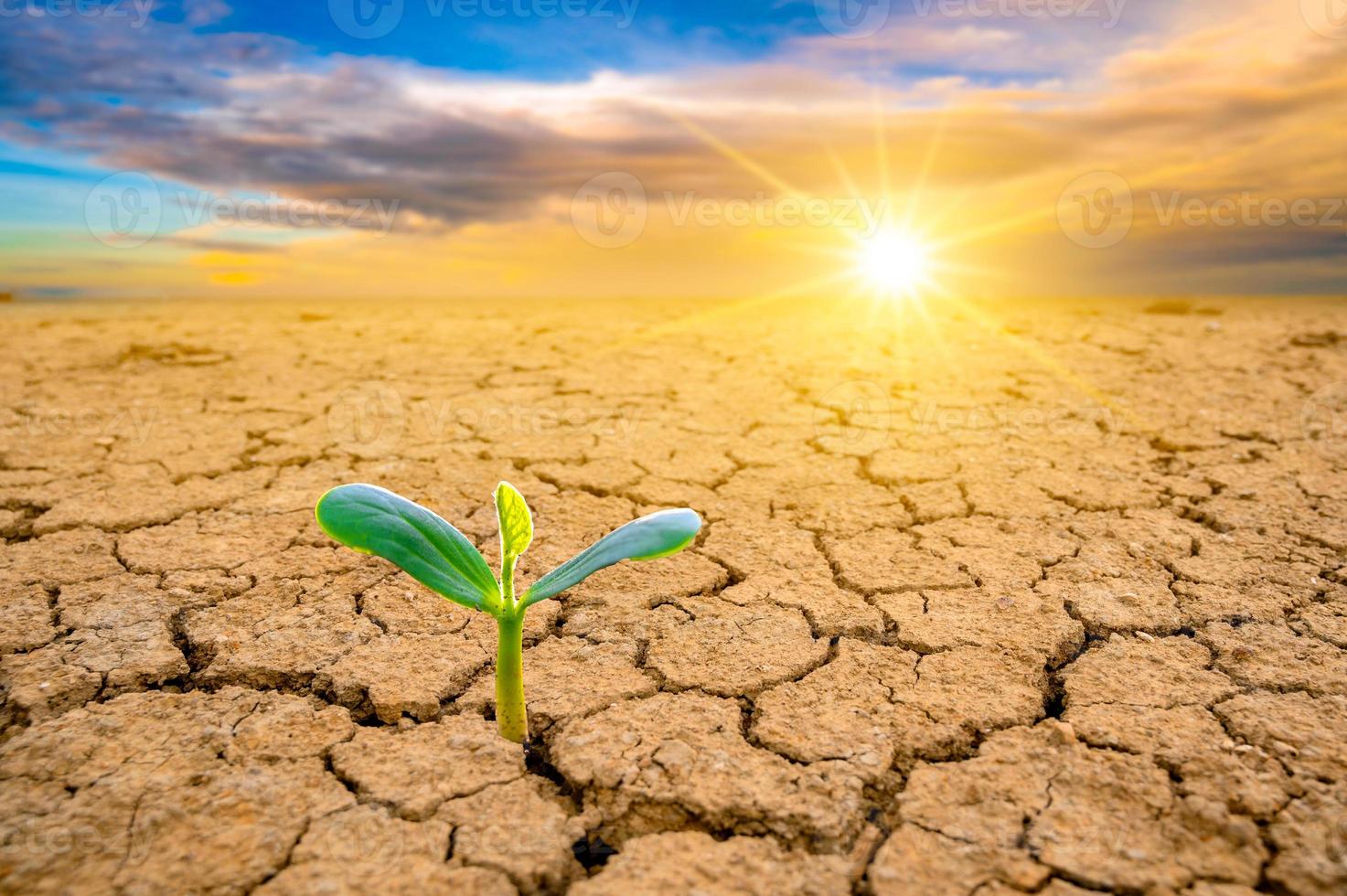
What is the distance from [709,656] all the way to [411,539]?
0.56 metres

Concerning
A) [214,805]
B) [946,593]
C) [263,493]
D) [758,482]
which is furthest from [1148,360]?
[214,805]

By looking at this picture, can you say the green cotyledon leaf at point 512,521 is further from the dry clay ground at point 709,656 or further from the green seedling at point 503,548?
the dry clay ground at point 709,656

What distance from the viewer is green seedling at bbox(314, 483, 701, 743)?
101 cm

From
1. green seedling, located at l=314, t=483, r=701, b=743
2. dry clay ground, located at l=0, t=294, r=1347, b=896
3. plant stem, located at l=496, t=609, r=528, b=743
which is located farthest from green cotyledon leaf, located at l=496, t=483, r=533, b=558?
dry clay ground, located at l=0, t=294, r=1347, b=896

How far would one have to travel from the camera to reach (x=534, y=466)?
231 cm

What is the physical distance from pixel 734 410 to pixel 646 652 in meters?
1.63

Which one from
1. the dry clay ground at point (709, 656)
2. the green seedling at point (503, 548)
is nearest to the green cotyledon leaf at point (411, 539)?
the green seedling at point (503, 548)

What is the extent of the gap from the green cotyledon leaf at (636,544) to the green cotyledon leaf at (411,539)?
86mm

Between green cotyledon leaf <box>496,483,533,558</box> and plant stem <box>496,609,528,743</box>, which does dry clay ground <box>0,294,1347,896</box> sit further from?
green cotyledon leaf <box>496,483,533,558</box>

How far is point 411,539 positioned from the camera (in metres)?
1.06

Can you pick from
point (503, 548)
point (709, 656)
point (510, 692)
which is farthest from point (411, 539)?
point (709, 656)

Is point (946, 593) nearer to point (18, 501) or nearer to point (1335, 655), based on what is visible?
point (1335, 655)

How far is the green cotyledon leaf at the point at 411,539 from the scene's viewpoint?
40.3 inches

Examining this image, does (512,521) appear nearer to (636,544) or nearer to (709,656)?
(636,544)
